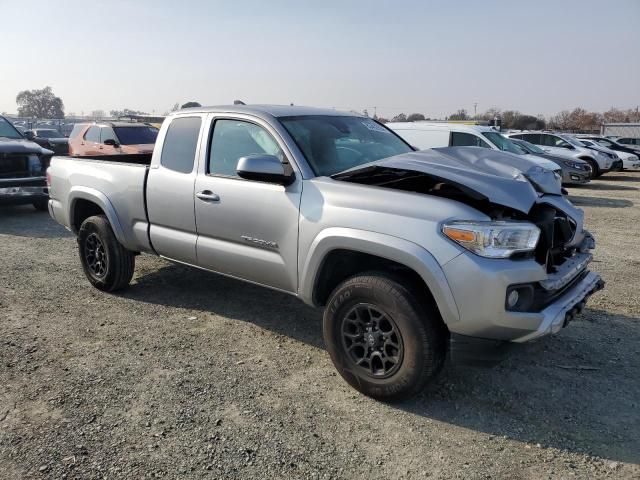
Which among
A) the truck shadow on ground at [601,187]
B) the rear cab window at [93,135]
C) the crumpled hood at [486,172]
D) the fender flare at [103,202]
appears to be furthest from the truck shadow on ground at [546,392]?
the truck shadow on ground at [601,187]

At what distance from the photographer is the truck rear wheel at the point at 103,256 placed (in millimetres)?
5363

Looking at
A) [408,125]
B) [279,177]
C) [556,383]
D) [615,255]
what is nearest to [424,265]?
[279,177]

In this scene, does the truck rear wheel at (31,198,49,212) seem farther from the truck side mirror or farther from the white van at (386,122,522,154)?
the truck side mirror

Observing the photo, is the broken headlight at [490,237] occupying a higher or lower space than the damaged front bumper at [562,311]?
higher

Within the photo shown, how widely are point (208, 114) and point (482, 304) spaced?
287cm

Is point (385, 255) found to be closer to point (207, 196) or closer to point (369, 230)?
point (369, 230)

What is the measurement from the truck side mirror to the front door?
6.3 inches

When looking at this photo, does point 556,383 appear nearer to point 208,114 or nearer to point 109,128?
point 208,114

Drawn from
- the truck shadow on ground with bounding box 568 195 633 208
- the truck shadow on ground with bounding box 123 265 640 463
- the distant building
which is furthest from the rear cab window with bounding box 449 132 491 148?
the distant building

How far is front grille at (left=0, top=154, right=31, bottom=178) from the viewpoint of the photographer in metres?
9.57

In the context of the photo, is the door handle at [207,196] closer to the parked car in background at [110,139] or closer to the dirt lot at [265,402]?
the dirt lot at [265,402]

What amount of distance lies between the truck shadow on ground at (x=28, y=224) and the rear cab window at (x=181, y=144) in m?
4.59

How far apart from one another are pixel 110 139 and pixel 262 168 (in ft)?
35.4

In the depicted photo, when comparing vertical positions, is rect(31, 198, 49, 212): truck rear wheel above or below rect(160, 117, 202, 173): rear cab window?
below
